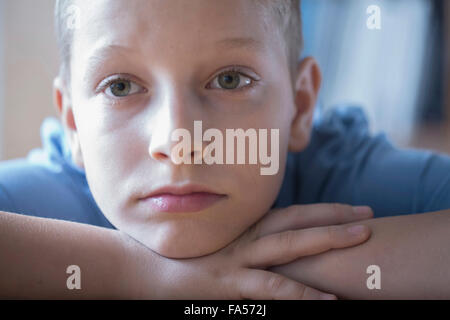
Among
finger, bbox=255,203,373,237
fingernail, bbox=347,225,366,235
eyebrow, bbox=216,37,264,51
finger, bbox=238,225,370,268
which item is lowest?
finger, bbox=238,225,370,268

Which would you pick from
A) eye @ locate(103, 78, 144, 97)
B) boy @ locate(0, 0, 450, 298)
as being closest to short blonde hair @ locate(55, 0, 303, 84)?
boy @ locate(0, 0, 450, 298)

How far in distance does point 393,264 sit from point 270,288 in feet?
0.52

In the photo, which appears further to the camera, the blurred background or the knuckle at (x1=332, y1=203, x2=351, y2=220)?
the blurred background

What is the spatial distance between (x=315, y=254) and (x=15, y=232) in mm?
382

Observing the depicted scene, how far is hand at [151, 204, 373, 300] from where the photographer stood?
1.91 feet

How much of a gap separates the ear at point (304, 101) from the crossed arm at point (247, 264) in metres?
0.25

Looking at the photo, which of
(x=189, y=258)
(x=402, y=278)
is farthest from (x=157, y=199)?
(x=402, y=278)

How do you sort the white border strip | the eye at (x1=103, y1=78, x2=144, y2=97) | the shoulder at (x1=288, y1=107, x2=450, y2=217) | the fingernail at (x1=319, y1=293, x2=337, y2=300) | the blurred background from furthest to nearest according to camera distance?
the blurred background
the white border strip
the shoulder at (x1=288, y1=107, x2=450, y2=217)
the eye at (x1=103, y1=78, x2=144, y2=97)
the fingernail at (x1=319, y1=293, x2=337, y2=300)

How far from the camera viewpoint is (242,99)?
26.3 inches

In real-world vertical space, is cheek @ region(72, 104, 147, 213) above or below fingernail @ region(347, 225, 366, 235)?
above

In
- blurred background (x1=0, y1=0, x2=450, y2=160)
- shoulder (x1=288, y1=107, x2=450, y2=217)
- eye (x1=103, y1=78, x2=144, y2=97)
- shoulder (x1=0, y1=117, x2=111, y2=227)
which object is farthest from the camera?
blurred background (x1=0, y1=0, x2=450, y2=160)
